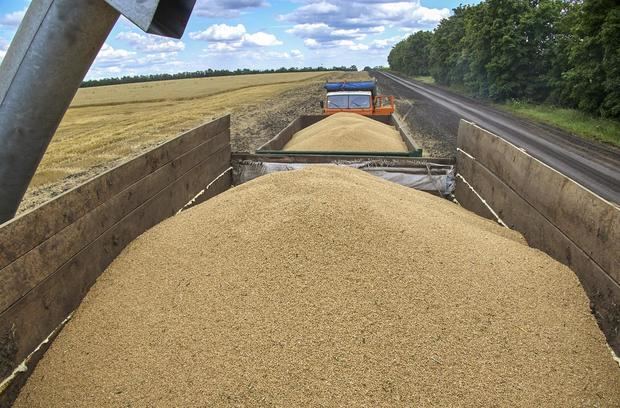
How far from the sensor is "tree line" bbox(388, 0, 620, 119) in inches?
690

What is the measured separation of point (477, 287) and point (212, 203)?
2.42 m

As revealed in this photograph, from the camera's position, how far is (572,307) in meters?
2.96

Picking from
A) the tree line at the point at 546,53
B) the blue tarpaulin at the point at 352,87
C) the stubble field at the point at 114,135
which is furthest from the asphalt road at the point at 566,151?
the stubble field at the point at 114,135

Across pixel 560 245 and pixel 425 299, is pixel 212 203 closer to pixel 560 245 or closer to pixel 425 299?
pixel 425 299

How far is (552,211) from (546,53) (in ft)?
91.4

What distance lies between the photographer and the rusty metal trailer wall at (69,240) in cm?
228

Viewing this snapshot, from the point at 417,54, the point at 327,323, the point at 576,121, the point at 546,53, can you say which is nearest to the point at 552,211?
the point at 327,323

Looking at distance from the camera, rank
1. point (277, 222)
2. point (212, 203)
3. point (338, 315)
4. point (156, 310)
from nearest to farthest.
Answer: point (338, 315)
point (156, 310)
point (277, 222)
point (212, 203)

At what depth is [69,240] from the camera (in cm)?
280

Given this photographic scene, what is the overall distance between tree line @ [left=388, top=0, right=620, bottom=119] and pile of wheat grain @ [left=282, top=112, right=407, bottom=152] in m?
12.5

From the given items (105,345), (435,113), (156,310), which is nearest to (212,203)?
(156,310)

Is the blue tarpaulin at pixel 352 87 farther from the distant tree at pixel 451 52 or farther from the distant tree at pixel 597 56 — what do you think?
the distant tree at pixel 451 52

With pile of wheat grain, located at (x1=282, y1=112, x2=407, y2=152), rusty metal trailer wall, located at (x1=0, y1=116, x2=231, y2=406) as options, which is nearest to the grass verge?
pile of wheat grain, located at (x1=282, y1=112, x2=407, y2=152)

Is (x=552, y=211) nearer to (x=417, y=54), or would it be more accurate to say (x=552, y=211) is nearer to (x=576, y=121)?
(x=576, y=121)
